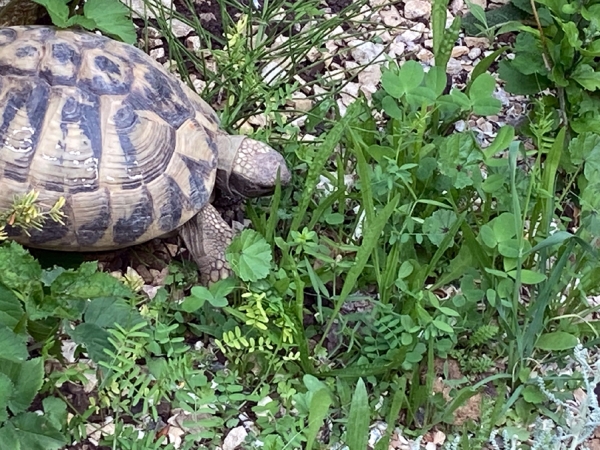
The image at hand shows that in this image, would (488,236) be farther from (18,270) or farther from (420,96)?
(18,270)

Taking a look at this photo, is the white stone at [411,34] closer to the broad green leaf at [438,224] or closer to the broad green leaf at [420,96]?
the broad green leaf at [420,96]

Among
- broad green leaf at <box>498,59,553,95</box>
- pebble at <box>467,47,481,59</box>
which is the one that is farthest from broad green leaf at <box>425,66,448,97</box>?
pebble at <box>467,47,481,59</box>

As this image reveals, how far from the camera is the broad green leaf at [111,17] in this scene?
1.83 metres

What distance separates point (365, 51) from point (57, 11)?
101cm

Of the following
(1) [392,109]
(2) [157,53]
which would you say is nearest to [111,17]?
(2) [157,53]

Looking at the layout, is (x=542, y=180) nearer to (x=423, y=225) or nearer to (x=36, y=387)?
(x=423, y=225)

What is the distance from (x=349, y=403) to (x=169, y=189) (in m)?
0.62

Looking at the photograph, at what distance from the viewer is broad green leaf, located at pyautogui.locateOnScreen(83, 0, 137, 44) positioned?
1.83 metres

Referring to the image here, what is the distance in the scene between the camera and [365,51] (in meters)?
2.45

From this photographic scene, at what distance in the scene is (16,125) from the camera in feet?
5.45

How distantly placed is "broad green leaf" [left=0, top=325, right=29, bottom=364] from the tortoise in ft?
1.38

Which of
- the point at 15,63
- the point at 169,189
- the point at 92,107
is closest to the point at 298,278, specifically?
the point at 169,189

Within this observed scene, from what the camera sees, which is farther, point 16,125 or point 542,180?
point 542,180

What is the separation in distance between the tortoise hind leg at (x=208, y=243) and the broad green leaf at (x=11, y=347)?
637 millimetres
